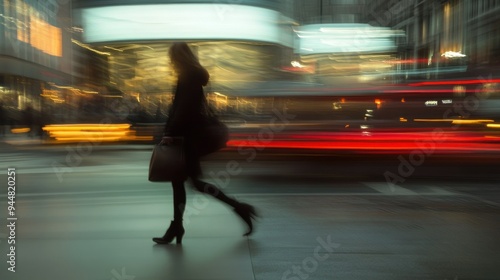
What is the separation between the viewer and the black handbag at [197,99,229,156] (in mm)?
5441

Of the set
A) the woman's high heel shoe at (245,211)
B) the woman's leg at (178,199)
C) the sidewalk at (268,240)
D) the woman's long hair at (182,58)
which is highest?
the woman's long hair at (182,58)

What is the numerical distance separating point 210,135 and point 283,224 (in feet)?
5.23

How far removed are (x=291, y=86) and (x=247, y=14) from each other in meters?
1.56

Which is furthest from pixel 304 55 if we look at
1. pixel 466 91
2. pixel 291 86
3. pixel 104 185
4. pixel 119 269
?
pixel 119 269

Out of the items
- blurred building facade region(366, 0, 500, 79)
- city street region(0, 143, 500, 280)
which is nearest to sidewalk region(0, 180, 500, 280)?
city street region(0, 143, 500, 280)

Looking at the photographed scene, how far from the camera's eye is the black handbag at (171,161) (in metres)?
5.34

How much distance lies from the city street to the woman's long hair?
1541mm

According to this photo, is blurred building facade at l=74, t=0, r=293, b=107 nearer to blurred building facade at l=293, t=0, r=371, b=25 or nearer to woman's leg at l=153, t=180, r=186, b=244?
blurred building facade at l=293, t=0, r=371, b=25

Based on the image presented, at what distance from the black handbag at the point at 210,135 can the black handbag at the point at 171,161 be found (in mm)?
178

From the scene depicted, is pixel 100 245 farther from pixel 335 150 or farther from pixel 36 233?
pixel 335 150

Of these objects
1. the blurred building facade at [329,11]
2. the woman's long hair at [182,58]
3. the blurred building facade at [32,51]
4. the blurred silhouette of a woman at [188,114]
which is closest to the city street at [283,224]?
the blurred silhouette of a woman at [188,114]

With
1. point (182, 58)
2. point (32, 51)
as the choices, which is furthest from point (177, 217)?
point (32, 51)

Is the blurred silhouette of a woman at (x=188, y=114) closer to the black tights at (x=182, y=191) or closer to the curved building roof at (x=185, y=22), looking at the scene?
the black tights at (x=182, y=191)

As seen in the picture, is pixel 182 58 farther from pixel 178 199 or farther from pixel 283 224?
pixel 283 224
